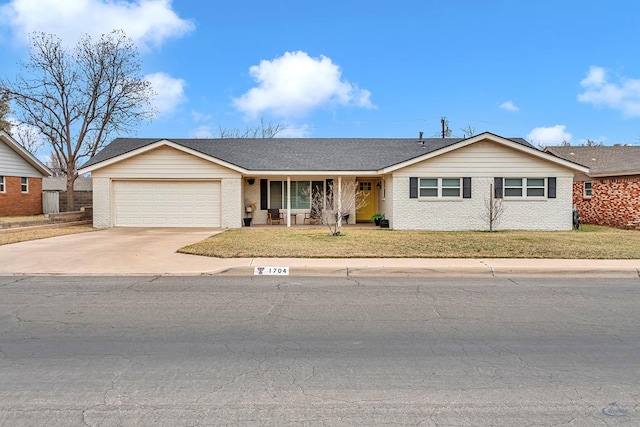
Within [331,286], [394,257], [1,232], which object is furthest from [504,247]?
[1,232]

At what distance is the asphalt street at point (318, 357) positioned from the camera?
11.5 ft

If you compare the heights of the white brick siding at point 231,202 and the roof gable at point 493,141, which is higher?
the roof gable at point 493,141

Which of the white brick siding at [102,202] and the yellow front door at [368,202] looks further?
the yellow front door at [368,202]

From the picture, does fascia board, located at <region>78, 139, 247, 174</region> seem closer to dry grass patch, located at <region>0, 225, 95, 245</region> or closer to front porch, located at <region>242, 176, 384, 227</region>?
front porch, located at <region>242, 176, 384, 227</region>

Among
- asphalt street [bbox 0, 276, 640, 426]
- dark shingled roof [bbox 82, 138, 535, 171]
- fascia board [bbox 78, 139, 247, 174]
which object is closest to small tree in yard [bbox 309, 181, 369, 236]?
dark shingled roof [bbox 82, 138, 535, 171]

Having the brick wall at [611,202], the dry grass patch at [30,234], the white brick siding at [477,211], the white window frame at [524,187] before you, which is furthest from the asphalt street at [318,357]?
the brick wall at [611,202]

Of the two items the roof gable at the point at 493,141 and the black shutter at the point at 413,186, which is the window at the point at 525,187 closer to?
the roof gable at the point at 493,141

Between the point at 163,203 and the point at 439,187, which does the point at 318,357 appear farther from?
the point at 163,203

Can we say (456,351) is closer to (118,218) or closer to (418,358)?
(418,358)

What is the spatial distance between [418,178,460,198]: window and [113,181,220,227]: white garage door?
9261mm

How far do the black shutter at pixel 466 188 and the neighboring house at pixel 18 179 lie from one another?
79.2ft

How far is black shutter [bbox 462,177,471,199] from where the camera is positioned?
1994 cm

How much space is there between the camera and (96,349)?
4.91m

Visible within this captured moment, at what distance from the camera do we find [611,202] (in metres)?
22.1
